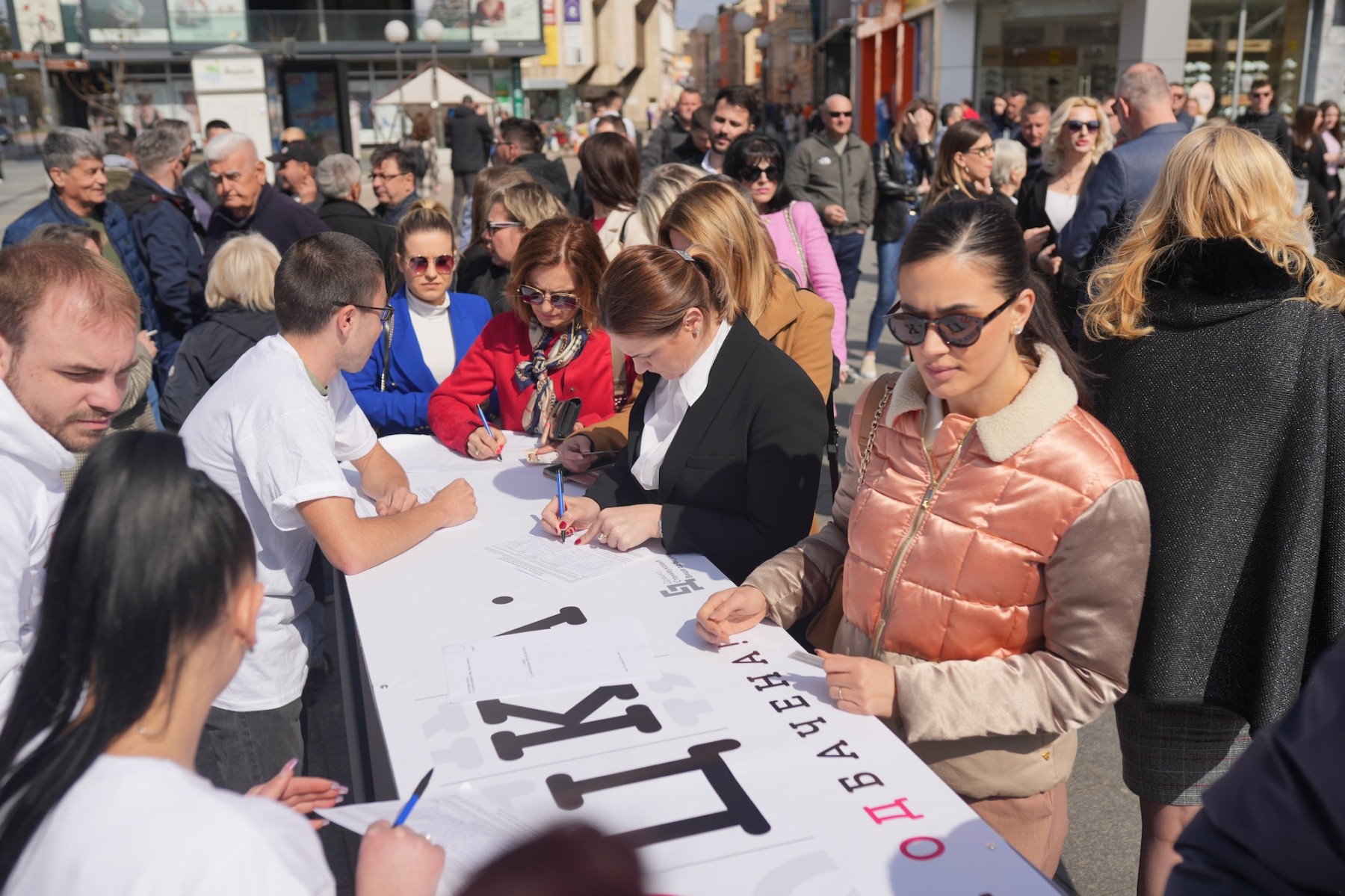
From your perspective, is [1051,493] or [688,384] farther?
[688,384]

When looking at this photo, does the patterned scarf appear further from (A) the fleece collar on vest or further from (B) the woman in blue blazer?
(A) the fleece collar on vest

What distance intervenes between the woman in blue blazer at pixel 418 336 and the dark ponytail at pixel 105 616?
112 inches

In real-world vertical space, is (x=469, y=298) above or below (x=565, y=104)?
below

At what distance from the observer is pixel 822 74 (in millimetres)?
39875

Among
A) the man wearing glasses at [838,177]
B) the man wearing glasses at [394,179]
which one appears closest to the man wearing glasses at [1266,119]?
the man wearing glasses at [838,177]

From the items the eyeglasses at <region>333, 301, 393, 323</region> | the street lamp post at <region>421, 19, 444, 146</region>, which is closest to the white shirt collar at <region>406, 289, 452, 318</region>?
the eyeglasses at <region>333, 301, 393, 323</region>

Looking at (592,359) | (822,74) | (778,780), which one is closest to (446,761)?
(778,780)

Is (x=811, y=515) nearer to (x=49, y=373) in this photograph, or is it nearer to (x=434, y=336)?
(x=49, y=373)

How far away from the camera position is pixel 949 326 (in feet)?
6.03

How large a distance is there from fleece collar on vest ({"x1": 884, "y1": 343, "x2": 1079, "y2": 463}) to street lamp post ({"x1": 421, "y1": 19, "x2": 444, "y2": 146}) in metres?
14.5

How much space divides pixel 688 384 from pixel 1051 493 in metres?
1.12

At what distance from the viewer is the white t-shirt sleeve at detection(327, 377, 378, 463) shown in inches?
115

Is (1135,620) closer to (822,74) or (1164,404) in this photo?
(1164,404)

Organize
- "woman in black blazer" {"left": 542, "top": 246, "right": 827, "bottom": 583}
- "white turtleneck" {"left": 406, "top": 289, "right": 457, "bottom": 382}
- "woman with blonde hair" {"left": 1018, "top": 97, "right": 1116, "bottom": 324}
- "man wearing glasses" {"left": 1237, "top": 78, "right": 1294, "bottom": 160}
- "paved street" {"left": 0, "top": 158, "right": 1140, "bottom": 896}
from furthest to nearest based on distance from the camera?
1. "man wearing glasses" {"left": 1237, "top": 78, "right": 1294, "bottom": 160}
2. "woman with blonde hair" {"left": 1018, "top": 97, "right": 1116, "bottom": 324}
3. "white turtleneck" {"left": 406, "top": 289, "right": 457, "bottom": 382}
4. "paved street" {"left": 0, "top": 158, "right": 1140, "bottom": 896}
5. "woman in black blazer" {"left": 542, "top": 246, "right": 827, "bottom": 583}
